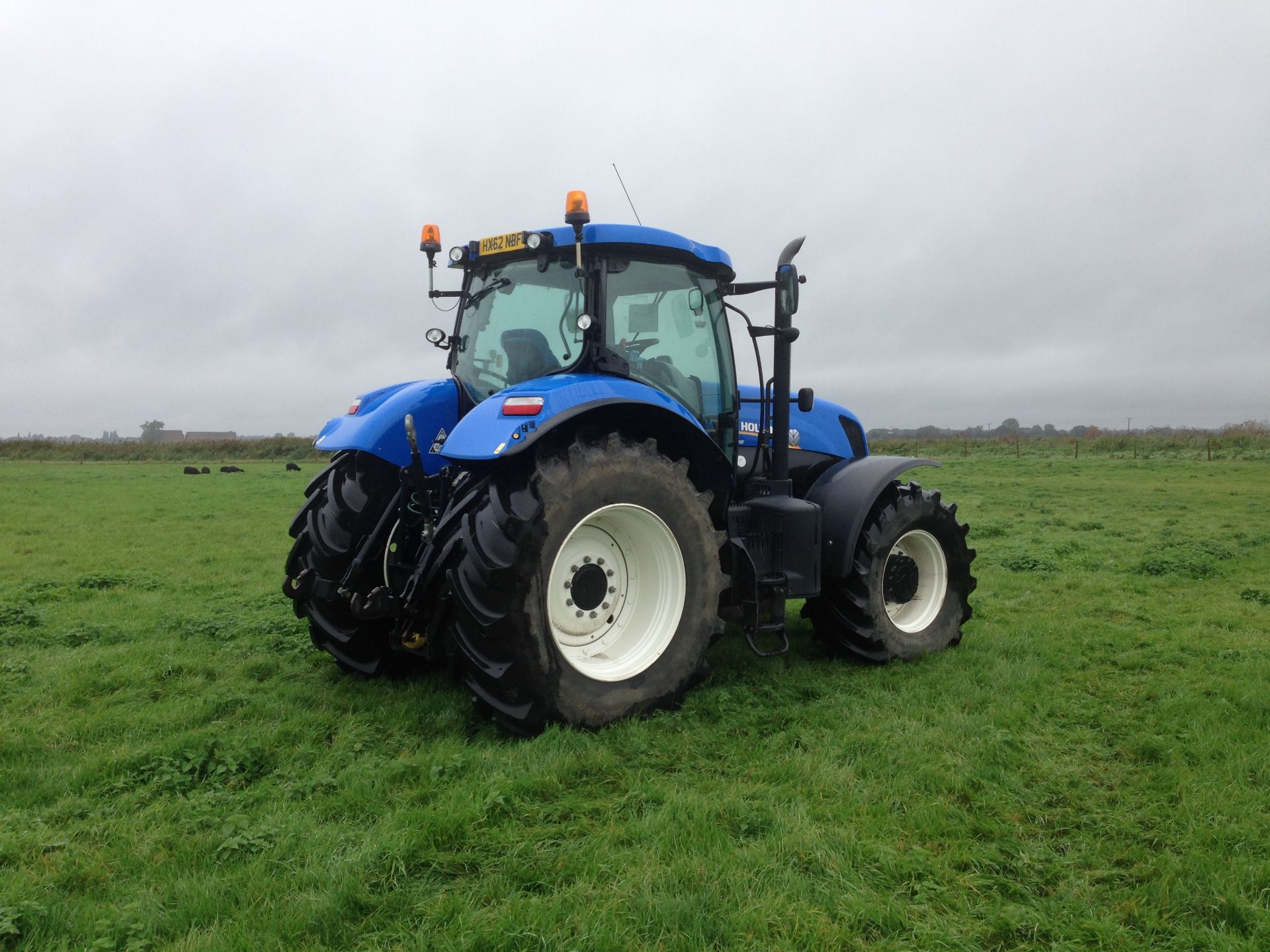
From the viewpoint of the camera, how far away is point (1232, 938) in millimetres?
2387

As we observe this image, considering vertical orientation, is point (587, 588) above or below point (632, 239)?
below

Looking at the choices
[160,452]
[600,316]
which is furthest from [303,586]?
[160,452]

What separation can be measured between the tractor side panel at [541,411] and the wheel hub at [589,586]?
2.51ft

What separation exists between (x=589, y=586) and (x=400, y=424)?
1.47 m

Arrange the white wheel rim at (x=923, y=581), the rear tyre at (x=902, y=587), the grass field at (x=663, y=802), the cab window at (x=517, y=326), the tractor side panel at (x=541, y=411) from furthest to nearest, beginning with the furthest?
the white wheel rim at (x=923, y=581)
the rear tyre at (x=902, y=587)
the cab window at (x=517, y=326)
the tractor side panel at (x=541, y=411)
the grass field at (x=663, y=802)

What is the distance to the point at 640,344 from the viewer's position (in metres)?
4.39

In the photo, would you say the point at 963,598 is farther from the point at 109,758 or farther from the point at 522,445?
the point at 109,758

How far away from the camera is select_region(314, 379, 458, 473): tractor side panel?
443cm

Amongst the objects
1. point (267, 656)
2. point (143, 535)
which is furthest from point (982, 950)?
point (143, 535)

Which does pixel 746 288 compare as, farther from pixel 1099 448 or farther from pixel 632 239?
pixel 1099 448

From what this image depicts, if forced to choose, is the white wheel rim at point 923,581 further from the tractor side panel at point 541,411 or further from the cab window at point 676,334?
the tractor side panel at point 541,411

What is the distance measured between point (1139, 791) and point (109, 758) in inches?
172

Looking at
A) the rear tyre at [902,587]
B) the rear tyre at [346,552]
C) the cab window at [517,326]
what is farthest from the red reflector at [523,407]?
the rear tyre at [902,587]

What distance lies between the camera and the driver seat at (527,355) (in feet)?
14.4
